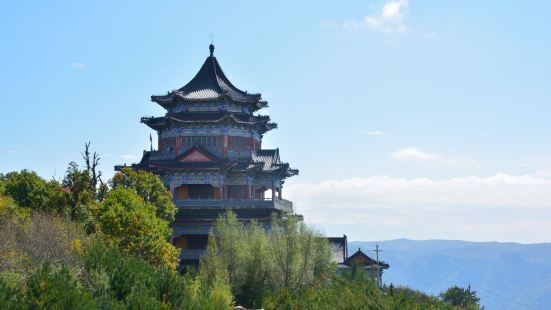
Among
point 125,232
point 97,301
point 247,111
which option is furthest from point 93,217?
point 247,111

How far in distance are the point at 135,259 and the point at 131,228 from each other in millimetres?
7158

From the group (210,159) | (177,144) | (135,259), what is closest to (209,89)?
(177,144)

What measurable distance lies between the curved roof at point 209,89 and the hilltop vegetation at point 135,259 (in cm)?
1364

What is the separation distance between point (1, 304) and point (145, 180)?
26712 mm

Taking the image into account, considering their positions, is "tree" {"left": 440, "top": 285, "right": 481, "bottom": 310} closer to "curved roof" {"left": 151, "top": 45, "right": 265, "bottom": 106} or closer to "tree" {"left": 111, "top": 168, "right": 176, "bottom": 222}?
"curved roof" {"left": 151, "top": 45, "right": 265, "bottom": 106}

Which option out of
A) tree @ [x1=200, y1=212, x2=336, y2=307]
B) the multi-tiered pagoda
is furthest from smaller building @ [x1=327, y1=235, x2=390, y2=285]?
tree @ [x1=200, y1=212, x2=336, y2=307]

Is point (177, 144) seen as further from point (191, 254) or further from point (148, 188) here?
point (148, 188)

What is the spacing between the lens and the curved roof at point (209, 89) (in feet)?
196

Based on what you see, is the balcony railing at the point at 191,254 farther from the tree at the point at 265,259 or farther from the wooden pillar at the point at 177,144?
the tree at the point at 265,259

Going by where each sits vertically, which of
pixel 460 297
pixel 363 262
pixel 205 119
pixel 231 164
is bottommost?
pixel 460 297

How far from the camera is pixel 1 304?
2041 cm

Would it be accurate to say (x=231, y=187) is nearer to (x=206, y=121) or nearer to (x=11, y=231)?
(x=206, y=121)

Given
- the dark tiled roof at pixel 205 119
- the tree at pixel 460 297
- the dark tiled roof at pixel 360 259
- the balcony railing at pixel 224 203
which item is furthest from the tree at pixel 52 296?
the tree at pixel 460 297

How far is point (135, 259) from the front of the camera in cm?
3025
